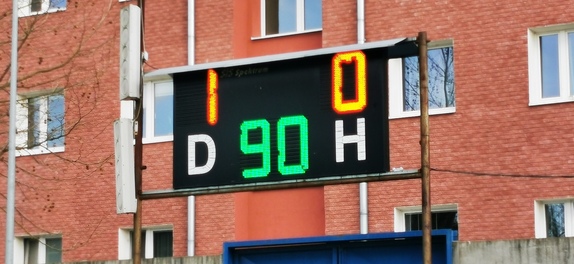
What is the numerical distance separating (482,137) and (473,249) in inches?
260

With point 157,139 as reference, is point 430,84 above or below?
above

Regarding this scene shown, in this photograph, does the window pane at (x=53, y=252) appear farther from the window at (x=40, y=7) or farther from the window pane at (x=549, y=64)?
the window pane at (x=549, y=64)

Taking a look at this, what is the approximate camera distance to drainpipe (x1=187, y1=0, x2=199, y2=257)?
32062 millimetres

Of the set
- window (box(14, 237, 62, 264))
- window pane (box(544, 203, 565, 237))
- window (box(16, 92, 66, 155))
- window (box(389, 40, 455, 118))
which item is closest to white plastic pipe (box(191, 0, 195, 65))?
window (box(16, 92, 66, 155))

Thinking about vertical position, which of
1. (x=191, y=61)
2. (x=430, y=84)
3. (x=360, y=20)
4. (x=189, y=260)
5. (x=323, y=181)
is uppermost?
(x=360, y=20)

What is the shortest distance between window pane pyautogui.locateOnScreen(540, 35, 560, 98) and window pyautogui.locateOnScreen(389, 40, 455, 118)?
1.63 metres

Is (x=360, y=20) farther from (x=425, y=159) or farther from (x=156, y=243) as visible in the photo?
(x=425, y=159)

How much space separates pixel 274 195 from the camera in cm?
3188

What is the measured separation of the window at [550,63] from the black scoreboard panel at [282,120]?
8.66m

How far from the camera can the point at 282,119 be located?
69.5 feet

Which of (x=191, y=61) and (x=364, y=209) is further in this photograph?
(x=191, y=61)

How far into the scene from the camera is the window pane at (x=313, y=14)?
105 ft

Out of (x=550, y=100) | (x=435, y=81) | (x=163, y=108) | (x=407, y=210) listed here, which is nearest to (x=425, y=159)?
(x=550, y=100)

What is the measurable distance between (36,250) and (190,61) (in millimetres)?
5365
